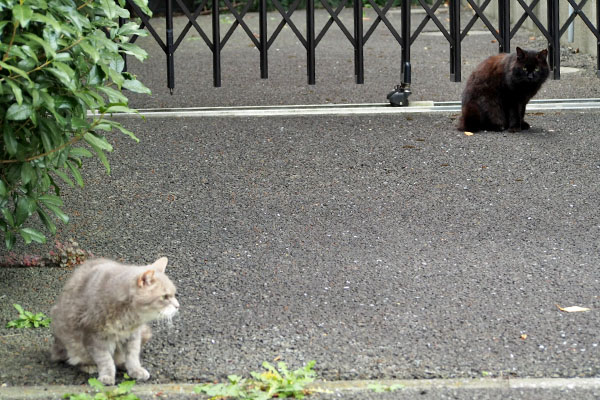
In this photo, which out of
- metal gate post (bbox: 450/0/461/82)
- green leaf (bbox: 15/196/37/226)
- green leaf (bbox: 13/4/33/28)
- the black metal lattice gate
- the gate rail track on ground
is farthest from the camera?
metal gate post (bbox: 450/0/461/82)

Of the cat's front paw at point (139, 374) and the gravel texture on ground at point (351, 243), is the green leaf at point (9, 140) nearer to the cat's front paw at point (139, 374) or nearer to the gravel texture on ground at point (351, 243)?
the gravel texture on ground at point (351, 243)

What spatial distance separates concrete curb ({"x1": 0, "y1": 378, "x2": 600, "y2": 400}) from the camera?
3453mm

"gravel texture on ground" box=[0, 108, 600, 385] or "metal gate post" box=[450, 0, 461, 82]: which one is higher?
"metal gate post" box=[450, 0, 461, 82]

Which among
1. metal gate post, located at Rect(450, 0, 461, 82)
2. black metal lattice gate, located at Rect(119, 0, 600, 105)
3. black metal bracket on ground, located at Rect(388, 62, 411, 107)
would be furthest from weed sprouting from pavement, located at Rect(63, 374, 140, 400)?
metal gate post, located at Rect(450, 0, 461, 82)

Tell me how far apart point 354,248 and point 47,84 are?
2155mm

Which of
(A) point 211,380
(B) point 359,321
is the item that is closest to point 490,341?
(B) point 359,321

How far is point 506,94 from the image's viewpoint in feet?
23.9

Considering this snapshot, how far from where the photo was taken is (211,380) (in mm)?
3586

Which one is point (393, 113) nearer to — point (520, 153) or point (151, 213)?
point (520, 153)

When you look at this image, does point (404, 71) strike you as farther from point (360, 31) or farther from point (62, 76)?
point (62, 76)

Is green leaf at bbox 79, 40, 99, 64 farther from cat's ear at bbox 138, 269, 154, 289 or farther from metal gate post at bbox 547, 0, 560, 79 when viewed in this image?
metal gate post at bbox 547, 0, 560, 79

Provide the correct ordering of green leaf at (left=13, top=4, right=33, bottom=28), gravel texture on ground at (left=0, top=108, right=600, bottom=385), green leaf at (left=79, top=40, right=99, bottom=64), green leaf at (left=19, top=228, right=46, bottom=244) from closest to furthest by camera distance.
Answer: green leaf at (left=13, top=4, right=33, bottom=28) < green leaf at (left=79, top=40, right=99, bottom=64) < gravel texture on ground at (left=0, top=108, right=600, bottom=385) < green leaf at (left=19, top=228, right=46, bottom=244)

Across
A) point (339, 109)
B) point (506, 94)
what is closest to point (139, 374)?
point (506, 94)

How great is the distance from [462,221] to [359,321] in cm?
167
